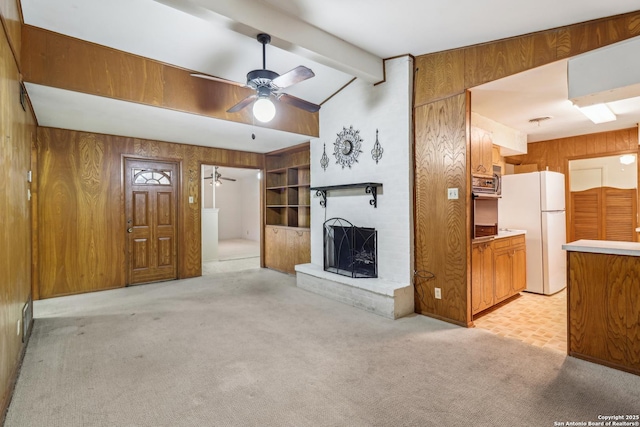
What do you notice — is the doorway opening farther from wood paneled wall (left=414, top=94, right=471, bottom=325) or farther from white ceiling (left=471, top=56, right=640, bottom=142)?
white ceiling (left=471, top=56, right=640, bottom=142)

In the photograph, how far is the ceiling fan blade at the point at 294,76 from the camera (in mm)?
2467

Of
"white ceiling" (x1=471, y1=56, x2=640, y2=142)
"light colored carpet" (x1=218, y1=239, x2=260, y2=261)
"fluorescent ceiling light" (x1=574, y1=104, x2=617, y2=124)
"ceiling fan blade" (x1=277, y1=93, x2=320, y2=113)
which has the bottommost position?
"light colored carpet" (x1=218, y1=239, x2=260, y2=261)

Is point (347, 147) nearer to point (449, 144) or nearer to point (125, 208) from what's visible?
point (449, 144)

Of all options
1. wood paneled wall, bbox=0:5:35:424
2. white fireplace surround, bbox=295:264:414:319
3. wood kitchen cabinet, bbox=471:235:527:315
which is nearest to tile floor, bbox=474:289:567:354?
wood kitchen cabinet, bbox=471:235:527:315

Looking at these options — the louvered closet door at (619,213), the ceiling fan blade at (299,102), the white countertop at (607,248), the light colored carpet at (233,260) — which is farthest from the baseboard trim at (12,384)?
the louvered closet door at (619,213)

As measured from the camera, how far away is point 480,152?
11.6 ft

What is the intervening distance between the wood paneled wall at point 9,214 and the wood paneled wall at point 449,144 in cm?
352

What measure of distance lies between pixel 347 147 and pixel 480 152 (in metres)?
1.68

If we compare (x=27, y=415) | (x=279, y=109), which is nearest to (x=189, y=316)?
(x=27, y=415)

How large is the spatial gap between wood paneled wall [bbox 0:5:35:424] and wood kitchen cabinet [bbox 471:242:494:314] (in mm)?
3843

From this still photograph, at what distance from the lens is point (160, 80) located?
341 centimetres

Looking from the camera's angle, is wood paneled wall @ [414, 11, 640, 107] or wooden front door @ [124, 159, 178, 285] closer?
wood paneled wall @ [414, 11, 640, 107]

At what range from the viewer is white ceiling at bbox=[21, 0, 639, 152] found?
242 centimetres

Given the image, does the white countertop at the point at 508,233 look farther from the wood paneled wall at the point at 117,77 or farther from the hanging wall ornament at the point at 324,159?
the wood paneled wall at the point at 117,77
